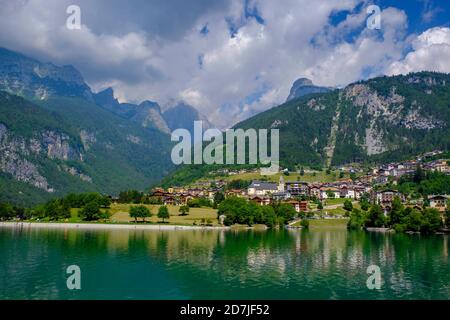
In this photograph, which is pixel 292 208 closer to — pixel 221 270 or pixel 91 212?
pixel 91 212

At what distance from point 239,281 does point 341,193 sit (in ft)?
450

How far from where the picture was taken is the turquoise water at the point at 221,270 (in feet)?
121

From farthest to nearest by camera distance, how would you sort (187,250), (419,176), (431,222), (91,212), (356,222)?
1. (419,176)
2. (91,212)
3. (356,222)
4. (431,222)
5. (187,250)

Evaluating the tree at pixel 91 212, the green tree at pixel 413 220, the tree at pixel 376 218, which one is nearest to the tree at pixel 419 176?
the tree at pixel 376 218

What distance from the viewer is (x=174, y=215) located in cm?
13275

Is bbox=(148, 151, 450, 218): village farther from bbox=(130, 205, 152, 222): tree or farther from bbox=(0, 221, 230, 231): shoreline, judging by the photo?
bbox=(0, 221, 230, 231): shoreline

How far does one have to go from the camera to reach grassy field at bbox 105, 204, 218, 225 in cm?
12181

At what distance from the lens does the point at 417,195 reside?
142500mm

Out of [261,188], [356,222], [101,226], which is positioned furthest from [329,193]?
[101,226]

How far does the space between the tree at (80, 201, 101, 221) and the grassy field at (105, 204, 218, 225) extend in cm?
436

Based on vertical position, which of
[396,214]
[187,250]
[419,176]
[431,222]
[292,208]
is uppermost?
[419,176]

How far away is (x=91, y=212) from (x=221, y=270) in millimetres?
87234

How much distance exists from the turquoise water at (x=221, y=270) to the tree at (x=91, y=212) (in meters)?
52.6

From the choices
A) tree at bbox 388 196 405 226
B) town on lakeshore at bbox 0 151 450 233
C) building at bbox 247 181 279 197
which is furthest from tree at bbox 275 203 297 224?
building at bbox 247 181 279 197
